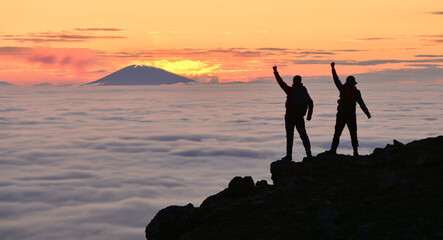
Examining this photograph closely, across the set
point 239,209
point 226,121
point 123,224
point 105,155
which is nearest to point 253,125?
point 226,121

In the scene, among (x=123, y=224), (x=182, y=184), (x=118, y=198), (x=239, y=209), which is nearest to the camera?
(x=239, y=209)

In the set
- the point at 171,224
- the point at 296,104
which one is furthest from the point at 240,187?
the point at 296,104

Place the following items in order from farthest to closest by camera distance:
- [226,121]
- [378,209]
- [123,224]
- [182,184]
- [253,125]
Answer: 1. [226,121]
2. [253,125]
3. [182,184]
4. [123,224]
5. [378,209]

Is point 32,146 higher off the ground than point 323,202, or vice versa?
point 323,202

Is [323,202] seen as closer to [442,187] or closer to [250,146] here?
[442,187]

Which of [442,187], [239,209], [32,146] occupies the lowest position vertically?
[32,146]

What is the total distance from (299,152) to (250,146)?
49.2ft

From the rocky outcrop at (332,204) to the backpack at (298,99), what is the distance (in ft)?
4.12

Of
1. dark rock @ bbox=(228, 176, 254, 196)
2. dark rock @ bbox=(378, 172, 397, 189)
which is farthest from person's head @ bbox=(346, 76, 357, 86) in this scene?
dark rock @ bbox=(378, 172, 397, 189)

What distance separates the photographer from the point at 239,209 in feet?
31.2

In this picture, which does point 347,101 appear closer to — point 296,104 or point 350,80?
point 350,80

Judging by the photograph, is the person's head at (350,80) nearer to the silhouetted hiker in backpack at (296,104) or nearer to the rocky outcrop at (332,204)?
the silhouetted hiker in backpack at (296,104)

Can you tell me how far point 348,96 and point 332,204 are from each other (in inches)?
162

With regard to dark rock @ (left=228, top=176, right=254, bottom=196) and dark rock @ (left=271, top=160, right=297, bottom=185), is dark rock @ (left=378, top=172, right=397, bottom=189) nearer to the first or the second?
dark rock @ (left=271, top=160, right=297, bottom=185)
